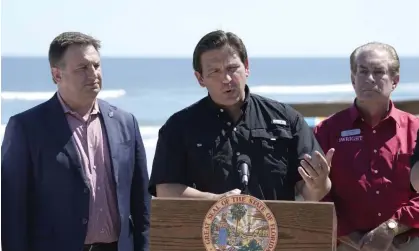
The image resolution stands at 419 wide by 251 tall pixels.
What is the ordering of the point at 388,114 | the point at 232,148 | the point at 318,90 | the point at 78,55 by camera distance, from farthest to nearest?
the point at 318,90 < the point at 388,114 < the point at 78,55 < the point at 232,148

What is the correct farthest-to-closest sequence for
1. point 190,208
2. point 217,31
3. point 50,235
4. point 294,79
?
point 294,79 → point 50,235 → point 217,31 → point 190,208

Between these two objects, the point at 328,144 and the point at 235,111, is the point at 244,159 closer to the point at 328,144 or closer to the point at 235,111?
the point at 235,111

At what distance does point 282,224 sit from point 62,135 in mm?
1203

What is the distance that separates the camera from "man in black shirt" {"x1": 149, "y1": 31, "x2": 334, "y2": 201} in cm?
322

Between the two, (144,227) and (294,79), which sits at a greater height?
(144,227)

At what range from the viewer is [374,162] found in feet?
12.3

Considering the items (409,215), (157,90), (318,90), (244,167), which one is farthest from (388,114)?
(318,90)

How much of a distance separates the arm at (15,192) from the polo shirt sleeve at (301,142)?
1075 millimetres

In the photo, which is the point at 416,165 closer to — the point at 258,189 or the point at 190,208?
the point at 258,189

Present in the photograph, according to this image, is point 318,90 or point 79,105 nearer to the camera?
point 79,105

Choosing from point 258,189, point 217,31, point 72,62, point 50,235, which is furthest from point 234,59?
point 50,235

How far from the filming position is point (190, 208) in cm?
274

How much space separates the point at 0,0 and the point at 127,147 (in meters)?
0.80

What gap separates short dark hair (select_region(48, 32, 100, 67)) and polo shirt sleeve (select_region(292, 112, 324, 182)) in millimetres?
950
